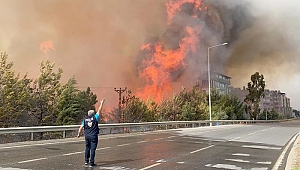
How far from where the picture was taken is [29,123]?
98.7 feet

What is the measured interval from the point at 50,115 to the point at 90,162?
2637 centimetres

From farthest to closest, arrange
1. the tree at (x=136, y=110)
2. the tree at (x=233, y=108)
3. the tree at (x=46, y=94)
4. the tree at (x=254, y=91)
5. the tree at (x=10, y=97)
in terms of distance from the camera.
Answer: the tree at (x=254, y=91), the tree at (x=233, y=108), the tree at (x=136, y=110), the tree at (x=46, y=94), the tree at (x=10, y=97)

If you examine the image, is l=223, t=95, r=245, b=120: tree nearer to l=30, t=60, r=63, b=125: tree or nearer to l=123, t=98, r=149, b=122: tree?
l=123, t=98, r=149, b=122: tree

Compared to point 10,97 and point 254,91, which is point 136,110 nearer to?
point 10,97

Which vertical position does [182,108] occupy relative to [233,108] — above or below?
below

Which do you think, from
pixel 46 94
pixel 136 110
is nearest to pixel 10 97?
pixel 46 94

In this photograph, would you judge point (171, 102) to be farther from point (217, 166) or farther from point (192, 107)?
point (217, 166)

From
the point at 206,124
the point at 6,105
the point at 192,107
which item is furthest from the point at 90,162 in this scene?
the point at 192,107

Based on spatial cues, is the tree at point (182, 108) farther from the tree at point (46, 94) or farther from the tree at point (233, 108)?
the tree at point (46, 94)

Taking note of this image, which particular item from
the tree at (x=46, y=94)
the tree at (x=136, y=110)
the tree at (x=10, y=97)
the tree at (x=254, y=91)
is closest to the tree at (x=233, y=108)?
the tree at (x=254, y=91)

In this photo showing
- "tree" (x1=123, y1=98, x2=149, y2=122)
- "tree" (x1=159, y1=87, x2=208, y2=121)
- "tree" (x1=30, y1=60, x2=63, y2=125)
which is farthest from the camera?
"tree" (x1=159, y1=87, x2=208, y2=121)

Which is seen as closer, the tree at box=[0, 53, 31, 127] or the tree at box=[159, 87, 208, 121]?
the tree at box=[0, 53, 31, 127]

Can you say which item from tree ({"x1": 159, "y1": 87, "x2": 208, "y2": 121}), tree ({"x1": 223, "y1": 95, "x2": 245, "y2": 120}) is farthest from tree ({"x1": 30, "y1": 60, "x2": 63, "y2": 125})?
tree ({"x1": 223, "y1": 95, "x2": 245, "y2": 120})

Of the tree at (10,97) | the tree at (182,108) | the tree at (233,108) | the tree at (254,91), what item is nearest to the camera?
the tree at (10,97)
